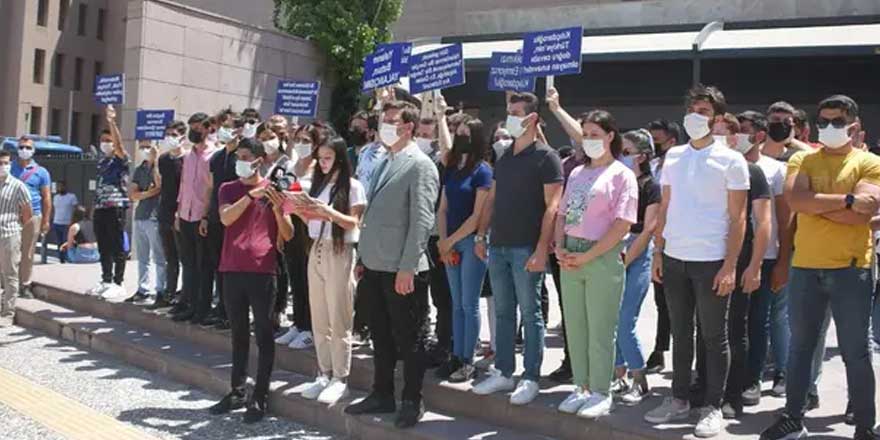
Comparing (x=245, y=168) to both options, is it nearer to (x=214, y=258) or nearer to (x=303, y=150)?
(x=303, y=150)

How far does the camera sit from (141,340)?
8.25 meters

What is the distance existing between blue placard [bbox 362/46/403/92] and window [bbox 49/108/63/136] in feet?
133

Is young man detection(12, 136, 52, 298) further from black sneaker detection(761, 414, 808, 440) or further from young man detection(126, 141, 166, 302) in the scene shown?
black sneaker detection(761, 414, 808, 440)

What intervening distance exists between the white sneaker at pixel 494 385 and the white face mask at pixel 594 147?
161 centimetres

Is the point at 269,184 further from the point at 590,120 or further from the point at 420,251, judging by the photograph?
the point at 590,120

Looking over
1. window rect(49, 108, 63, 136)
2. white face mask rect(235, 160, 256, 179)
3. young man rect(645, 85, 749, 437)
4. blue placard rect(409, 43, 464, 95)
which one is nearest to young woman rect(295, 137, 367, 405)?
white face mask rect(235, 160, 256, 179)

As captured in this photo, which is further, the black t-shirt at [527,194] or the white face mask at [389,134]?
the white face mask at [389,134]

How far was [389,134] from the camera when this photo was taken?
567cm

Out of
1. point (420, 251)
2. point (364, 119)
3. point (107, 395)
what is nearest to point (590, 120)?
point (420, 251)

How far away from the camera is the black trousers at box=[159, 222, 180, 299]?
8.75m

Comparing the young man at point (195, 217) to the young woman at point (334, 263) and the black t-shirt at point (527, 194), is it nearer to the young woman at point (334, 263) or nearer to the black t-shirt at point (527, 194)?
the young woman at point (334, 263)

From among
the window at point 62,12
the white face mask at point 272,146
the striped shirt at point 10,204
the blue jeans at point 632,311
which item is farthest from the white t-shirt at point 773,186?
the window at point 62,12

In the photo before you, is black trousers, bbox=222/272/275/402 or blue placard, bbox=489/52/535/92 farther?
blue placard, bbox=489/52/535/92

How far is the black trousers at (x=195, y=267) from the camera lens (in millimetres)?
8070
